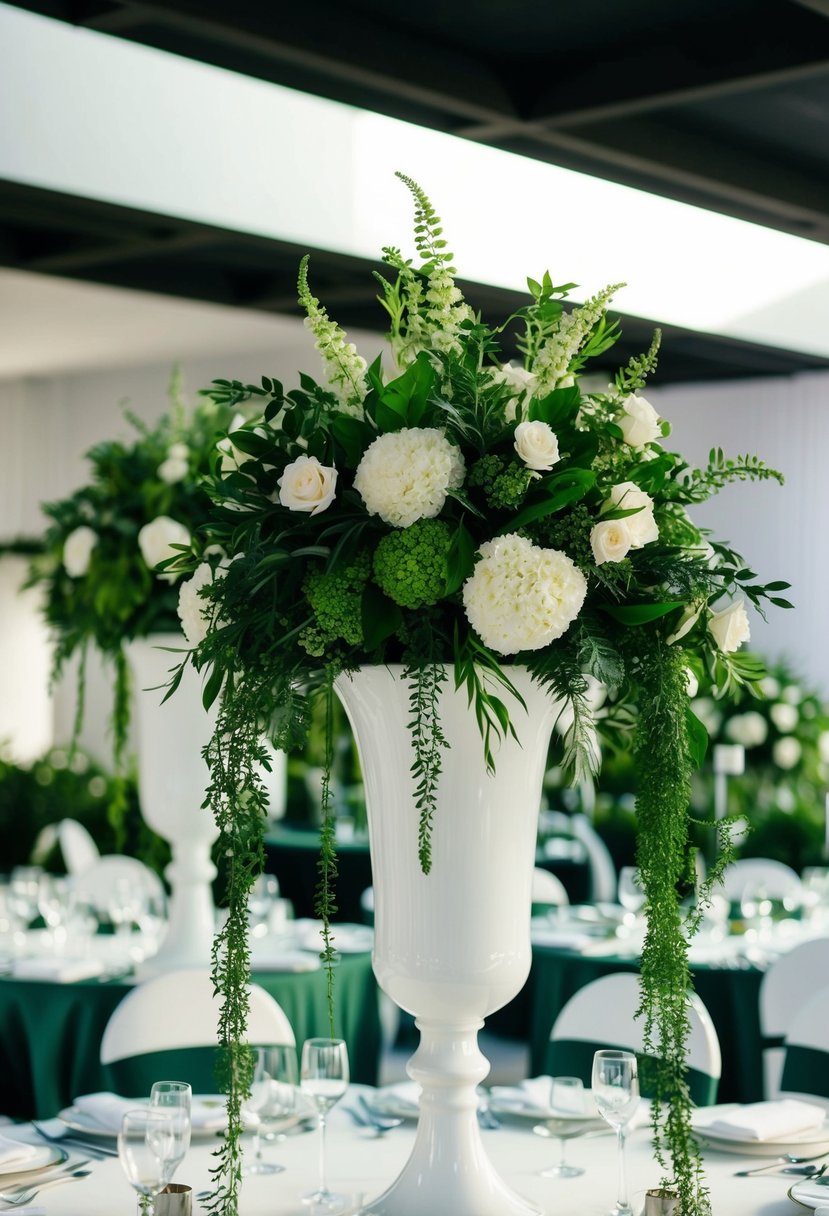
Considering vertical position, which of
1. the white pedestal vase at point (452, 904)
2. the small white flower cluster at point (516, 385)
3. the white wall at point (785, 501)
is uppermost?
the white wall at point (785, 501)

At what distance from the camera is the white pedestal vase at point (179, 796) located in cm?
412

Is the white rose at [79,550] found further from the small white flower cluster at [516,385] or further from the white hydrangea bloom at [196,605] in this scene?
the small white flower cluster at [516,385]

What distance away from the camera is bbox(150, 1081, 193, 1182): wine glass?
85.3 inches

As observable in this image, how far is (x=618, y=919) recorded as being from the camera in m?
5.49

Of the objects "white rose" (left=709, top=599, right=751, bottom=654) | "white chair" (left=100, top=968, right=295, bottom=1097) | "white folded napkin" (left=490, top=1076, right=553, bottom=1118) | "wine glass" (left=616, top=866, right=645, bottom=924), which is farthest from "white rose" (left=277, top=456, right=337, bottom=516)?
"wine glass" (left=616, top=866, right=645, bottom=924)

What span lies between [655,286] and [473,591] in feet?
19.9

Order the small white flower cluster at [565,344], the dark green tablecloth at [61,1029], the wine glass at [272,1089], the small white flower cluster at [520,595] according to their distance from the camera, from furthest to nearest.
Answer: the dark green tablecloth at [61,1029] → the wine glass at [272,1089] → the small white flower cluster at [565,344] → the small white flower cluster at [520,595]

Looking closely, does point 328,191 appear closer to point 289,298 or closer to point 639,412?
point 289,298

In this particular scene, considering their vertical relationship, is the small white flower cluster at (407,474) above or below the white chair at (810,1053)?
above

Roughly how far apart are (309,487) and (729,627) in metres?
0.60

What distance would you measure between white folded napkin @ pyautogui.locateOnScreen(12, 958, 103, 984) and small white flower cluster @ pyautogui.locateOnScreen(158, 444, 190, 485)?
141cm

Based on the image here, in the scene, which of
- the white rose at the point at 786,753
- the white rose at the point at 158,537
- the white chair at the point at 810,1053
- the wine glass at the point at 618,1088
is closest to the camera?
the wine glass at the point at 618,1088

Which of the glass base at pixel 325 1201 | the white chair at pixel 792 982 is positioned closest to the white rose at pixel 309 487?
the glass base at pixel 325 1201

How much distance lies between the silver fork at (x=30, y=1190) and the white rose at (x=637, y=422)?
1433 mm
